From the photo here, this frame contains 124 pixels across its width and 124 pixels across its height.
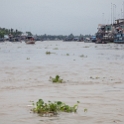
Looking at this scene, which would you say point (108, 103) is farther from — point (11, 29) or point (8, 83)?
point (11, 29)

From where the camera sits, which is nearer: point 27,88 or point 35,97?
point 35,97

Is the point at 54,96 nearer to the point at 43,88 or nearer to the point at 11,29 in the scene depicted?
the point at 43,88

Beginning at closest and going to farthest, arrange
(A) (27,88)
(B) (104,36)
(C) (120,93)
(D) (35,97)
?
(D) (35,97) → (C) (120,93) → (A) (27,88) → (B) (104,36)

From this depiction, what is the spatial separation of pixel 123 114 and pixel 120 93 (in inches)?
109

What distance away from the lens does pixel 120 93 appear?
33.0 feet

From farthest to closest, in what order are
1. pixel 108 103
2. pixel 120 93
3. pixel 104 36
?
1. pixel 104 36
2. pixel 120 93
3. pixel 108 103

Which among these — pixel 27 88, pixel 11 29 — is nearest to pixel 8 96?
pixel 27 88

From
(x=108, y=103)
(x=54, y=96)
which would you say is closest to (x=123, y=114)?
(x=108, y=103)

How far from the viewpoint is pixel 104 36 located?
3752 inches

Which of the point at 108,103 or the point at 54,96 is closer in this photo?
the point at 108,103

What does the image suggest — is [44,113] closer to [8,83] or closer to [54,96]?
[54,96]

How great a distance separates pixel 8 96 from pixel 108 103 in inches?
98.6

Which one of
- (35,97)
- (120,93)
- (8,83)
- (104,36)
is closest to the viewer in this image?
(35,97)

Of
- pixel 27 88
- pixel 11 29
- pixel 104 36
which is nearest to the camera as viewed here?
pixel 27 88
